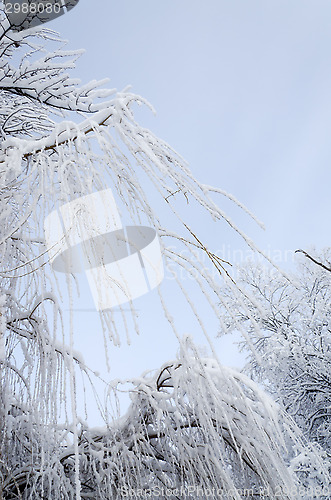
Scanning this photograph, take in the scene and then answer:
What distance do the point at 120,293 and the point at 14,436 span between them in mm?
1563

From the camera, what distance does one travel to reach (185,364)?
76.7 inches

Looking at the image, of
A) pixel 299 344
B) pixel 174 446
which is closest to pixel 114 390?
pixel 174 446

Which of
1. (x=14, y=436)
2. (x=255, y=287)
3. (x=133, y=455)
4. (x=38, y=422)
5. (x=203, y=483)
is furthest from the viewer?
(x=255, y=287)

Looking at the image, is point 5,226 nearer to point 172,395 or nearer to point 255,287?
point 172,395

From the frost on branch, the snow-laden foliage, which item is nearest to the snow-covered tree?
the frost on branch

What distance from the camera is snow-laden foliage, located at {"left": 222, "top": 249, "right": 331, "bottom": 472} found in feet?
31.2

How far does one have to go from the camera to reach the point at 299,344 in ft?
32.3

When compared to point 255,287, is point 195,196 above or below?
below

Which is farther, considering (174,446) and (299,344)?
(299,344)

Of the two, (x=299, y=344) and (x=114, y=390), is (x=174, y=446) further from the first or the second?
(x=299, y=344)

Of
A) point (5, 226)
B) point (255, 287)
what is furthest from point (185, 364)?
point (255, 287)

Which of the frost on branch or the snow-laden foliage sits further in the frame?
the snow-laden foliage

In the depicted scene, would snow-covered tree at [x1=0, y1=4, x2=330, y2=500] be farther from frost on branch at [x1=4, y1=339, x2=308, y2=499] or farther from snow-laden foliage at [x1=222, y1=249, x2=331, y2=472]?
snow-laden foliage at [x1=222, y1=249, x2=331, y2=472]

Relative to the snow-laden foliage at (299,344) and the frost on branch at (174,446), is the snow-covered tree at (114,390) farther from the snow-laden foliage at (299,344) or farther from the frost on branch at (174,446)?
the snow-laden foliage at (299,344)
